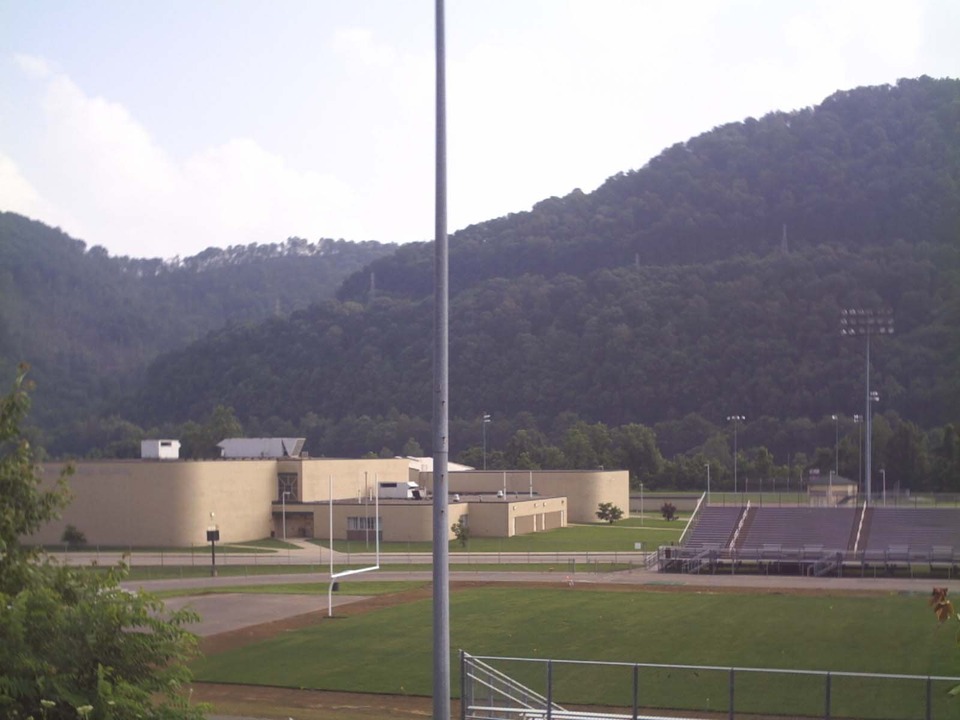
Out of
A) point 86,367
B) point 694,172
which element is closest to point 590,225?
point 694,172

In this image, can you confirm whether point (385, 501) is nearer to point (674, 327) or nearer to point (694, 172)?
point (674, 327)

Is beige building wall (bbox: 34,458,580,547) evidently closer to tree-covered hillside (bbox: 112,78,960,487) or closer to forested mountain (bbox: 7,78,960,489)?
forested mountain (bbox: 7,78,960,489)

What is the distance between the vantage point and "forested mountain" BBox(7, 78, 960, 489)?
103188 millimetres

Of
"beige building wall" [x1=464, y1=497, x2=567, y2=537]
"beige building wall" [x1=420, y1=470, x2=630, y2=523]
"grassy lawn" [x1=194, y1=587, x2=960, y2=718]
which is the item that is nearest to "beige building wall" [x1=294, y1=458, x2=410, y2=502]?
"beige building wall" [x1=420, y1=470, x2=630, y2=523]

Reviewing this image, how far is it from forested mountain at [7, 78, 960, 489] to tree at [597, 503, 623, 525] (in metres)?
18.3

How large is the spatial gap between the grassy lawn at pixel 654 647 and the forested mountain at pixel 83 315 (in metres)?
24.0

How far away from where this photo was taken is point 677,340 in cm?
13050

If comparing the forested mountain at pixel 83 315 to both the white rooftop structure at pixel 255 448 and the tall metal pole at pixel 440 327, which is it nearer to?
the white rooftop structure at pixel 255 448

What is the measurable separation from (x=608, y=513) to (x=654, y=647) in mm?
50276

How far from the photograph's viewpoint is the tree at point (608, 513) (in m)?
79.2

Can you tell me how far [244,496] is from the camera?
6975 centimetres

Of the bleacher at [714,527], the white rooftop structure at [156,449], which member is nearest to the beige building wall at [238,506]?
the white rooftop structure at [156,449]

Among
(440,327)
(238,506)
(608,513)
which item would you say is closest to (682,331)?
(608,513)

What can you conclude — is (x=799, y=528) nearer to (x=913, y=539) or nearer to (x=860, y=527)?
(x=860, y=527)
